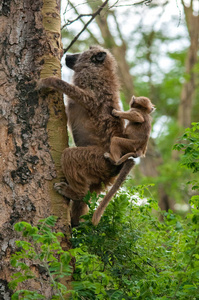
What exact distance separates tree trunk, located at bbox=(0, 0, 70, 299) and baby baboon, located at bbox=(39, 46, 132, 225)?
162 mm

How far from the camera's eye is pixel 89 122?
5.11 meters

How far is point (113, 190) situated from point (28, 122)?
1.16 metres

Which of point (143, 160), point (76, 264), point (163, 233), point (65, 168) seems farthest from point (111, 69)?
point (143, 160)

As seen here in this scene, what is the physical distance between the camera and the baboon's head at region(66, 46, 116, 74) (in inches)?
218

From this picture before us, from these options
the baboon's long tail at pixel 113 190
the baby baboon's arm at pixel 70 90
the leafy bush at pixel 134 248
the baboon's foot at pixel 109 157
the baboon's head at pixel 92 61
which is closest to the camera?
the leafy bush at pixel 134 248

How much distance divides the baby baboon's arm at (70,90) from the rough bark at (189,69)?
40.0ft

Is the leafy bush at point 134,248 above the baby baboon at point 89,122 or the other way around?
the other way around

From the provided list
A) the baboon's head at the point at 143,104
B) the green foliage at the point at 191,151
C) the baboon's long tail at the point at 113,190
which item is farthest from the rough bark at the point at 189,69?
the green foliage at the point at 191,151

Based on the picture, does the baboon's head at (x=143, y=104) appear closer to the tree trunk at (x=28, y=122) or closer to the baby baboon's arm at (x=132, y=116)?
the baby baboon's arm at (x=132, y=116)

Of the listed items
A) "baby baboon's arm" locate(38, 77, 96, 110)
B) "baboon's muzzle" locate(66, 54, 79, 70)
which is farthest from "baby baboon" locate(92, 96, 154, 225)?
"baboon's muzzle" locate(66, 54, 79, 70)

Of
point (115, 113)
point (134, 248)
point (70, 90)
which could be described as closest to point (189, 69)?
point (115, 113)

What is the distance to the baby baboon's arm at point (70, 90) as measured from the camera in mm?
4379

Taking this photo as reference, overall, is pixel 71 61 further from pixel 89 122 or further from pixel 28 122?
pixel 28 122

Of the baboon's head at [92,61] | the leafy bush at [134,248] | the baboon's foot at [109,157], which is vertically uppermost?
the baboon's head at [92,61]
